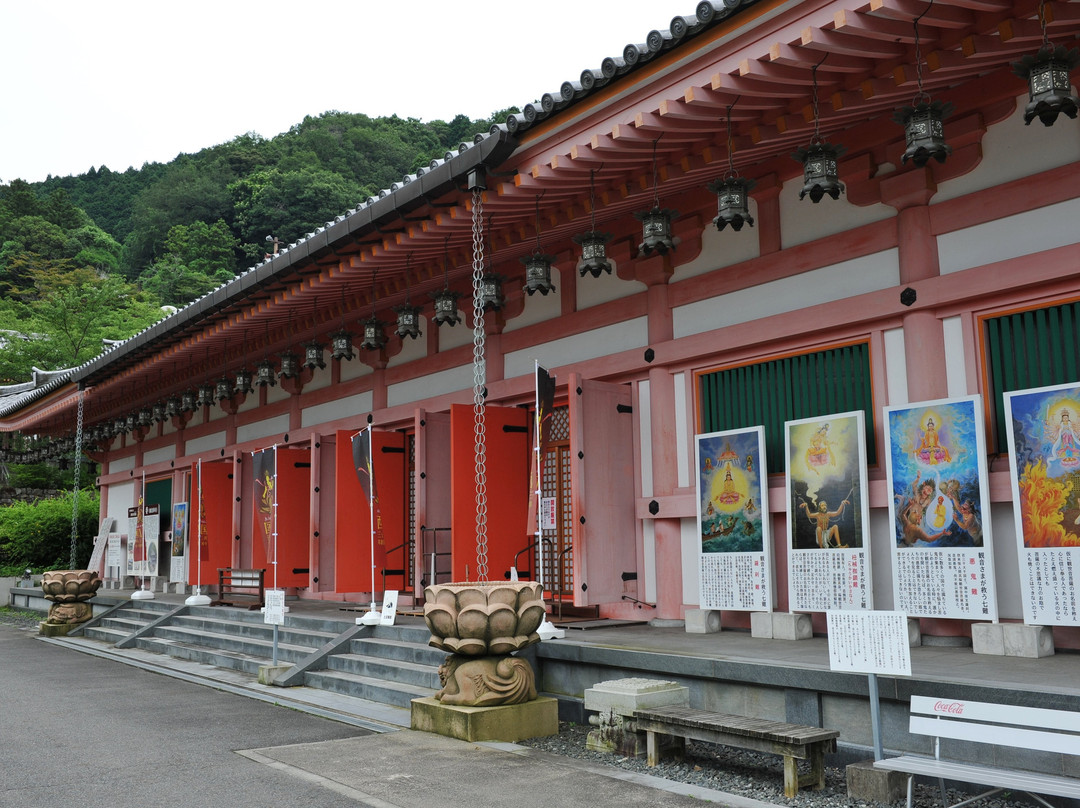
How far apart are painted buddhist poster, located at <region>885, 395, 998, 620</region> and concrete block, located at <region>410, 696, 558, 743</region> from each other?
107 inches

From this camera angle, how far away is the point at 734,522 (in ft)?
Answer: 25.9

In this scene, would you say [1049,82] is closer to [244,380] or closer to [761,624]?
[761,624]

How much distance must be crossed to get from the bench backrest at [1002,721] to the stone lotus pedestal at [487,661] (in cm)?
290

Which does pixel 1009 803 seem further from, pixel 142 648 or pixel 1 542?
pixel 1 542

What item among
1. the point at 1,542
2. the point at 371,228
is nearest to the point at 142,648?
the point at 371,228

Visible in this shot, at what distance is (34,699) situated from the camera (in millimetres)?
8742

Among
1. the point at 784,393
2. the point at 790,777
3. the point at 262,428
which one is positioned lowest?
the point at 790,777

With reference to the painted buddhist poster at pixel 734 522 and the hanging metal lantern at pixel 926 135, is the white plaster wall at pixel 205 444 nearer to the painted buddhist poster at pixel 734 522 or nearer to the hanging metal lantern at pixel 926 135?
the painted buddhist poster at pixel 734 522

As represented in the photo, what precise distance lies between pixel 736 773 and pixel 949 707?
158 cm

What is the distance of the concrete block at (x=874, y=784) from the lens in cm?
475

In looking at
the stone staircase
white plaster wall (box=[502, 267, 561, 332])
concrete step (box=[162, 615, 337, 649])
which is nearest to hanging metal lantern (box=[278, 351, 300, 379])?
the stone staircase

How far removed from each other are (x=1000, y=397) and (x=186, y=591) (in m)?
15.4

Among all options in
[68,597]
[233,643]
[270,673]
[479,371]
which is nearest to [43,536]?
[68,597]

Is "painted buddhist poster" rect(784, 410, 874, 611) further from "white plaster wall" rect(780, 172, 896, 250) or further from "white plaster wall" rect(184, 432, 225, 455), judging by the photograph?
"white plaster wall" rect(184, 432, 225, 455)
